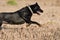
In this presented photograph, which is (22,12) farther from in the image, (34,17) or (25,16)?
(34,17)

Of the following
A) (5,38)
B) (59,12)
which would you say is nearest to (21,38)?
(5,38)

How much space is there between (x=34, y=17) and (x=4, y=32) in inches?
216

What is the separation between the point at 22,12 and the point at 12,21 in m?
0.54

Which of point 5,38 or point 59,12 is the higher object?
point 5,38

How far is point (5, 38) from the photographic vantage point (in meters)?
10.6

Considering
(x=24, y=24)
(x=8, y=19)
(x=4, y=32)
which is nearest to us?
(x=4, y=32)

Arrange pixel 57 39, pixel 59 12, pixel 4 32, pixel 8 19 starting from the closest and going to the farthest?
pixel 57 39 < pixel 4 32 < pixel 8 19 < pixel 59 12

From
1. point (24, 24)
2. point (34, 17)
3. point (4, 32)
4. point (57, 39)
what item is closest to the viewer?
point (57, 39)

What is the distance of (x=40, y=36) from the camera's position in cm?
1089

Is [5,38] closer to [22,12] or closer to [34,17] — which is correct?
[22,12]

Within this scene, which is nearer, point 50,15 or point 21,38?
point 21,38

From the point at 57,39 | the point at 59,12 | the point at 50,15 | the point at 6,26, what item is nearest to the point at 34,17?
the point at 50,15

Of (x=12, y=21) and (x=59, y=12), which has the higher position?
(x=12, y=21)

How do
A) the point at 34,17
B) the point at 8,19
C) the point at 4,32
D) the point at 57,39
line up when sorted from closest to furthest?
the point at 57,39
the point at 4,32
the point at 8,19
the point at 34,17
